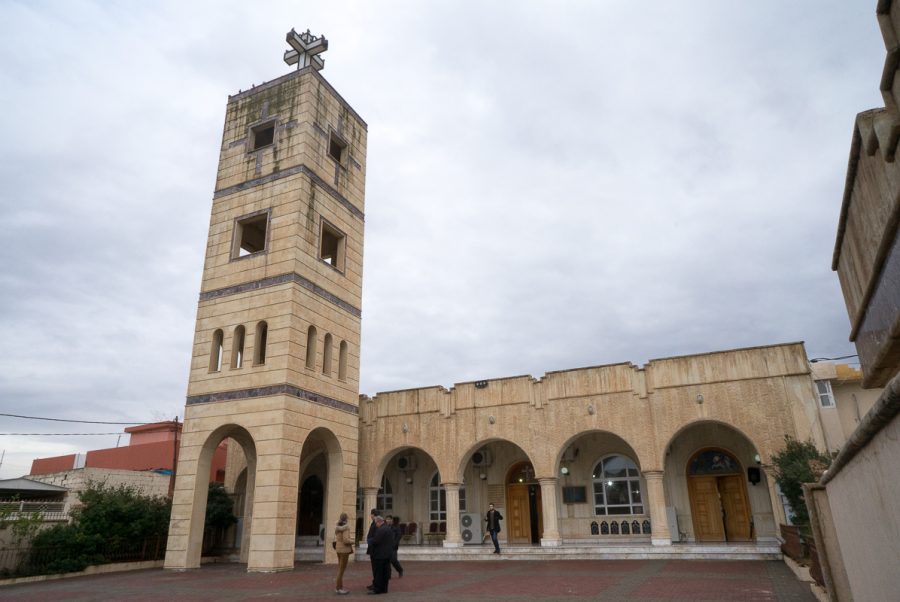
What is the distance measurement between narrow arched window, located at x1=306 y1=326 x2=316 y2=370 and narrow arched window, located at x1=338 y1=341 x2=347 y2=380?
1556 mm

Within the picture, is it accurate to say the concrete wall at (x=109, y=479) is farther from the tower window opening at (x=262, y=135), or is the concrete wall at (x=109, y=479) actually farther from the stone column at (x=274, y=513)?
the tower window opening at (x=262, y=135)

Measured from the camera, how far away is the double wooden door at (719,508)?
59.6 feet

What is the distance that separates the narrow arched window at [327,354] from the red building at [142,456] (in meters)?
12.6

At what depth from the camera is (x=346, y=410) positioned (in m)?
19.6

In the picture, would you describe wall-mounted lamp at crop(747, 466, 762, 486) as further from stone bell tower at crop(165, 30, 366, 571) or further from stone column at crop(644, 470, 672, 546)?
stone bell tower at crop(165, 30, 366, 571)

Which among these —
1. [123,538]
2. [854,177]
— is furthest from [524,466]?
[854,177]

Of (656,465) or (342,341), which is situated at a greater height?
(342,341)

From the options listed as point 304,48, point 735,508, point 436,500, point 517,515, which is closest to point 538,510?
point 517,515

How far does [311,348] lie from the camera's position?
18.5 m

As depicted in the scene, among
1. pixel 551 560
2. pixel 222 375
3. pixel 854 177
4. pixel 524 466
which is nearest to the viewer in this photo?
pixel 854 177

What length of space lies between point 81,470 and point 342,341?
14.0m

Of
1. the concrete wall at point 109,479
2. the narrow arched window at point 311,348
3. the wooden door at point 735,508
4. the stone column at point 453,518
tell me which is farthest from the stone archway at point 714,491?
the concrete wall at point 109,479

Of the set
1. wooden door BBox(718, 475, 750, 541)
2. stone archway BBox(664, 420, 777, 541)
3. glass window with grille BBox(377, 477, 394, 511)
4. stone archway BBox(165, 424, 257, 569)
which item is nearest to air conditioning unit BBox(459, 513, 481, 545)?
glass window with grille BBox(377, 477, 394, 511)

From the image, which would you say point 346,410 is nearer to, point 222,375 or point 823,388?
point 222,375
